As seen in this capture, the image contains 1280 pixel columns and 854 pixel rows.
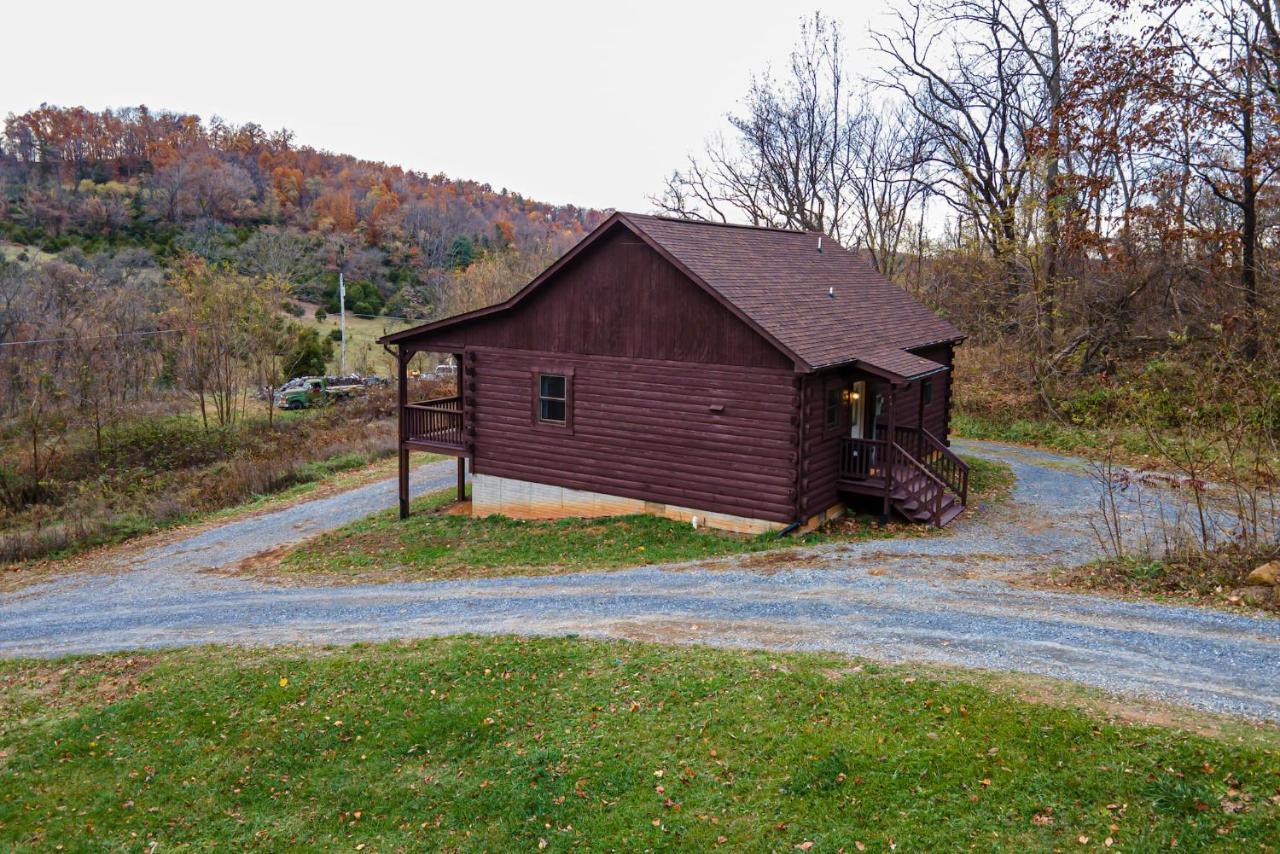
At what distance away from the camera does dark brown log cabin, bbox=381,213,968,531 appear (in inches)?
648

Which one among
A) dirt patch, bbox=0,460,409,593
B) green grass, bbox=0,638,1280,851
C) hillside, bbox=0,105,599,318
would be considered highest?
hillside, bbox=0,105,599,318

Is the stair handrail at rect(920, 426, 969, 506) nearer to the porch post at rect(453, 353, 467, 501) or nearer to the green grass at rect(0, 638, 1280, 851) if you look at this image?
the green grass at rect(0, 638, 1280, 851)

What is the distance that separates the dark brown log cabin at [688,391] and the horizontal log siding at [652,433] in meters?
0.03

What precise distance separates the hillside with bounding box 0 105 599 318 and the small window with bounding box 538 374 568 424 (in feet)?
128

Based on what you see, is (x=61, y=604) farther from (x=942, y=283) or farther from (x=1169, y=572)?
(x=942, y=283)

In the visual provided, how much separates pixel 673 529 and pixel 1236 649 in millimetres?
9514

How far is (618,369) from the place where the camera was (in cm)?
1803

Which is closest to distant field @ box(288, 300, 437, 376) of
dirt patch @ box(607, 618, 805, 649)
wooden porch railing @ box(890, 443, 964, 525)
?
wooden porch railing @ box(890, 443, 964, 525)

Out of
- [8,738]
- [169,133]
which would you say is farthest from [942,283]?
[169,133]

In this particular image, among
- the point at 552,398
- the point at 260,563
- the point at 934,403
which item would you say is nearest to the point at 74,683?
the point at 260,563

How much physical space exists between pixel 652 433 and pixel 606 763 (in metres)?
9.84

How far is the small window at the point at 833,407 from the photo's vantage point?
1722cm

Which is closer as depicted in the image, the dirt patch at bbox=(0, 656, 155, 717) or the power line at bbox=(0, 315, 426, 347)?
the dirt patch at bbox=(0, 656, 155, 717)

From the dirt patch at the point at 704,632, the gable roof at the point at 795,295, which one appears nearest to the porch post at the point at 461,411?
the gable roof at the point at 795,295
